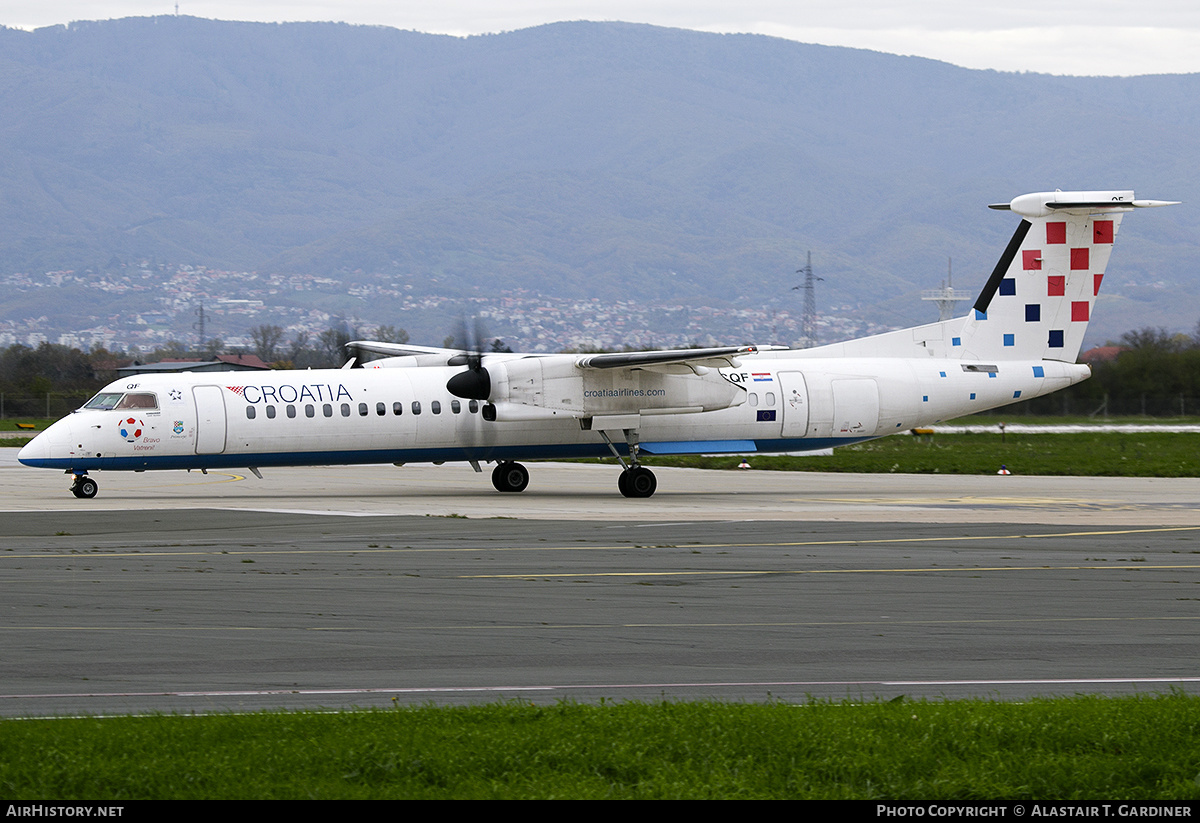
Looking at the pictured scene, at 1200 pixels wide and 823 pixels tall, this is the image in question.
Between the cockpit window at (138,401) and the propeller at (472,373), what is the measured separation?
227 inches

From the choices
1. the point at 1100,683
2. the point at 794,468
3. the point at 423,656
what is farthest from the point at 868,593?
the point at 794,468

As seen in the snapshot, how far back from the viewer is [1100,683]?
928 cm

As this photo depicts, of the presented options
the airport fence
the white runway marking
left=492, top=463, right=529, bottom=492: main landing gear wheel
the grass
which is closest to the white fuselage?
left=492, top=463, right=529, bottom=492: main landing gear wheel

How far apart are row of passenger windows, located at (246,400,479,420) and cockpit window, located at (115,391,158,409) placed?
1.82 meters

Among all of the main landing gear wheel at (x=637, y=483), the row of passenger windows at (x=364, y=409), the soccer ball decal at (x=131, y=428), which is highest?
the row of passenger windows at (x=364, y=409)

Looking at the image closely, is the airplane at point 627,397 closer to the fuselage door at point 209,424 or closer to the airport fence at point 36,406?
the fuselage door at point 209,424

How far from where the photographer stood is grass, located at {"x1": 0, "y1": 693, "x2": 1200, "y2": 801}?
21.3 ft

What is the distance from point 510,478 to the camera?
28234 millimetres

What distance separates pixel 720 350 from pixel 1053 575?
37.8 feet

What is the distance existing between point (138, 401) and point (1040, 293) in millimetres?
19715

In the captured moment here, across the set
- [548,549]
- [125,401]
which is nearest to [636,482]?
[548,549]

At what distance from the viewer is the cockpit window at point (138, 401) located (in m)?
25.2

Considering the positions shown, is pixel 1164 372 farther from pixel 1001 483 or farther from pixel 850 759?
pixel 850 759

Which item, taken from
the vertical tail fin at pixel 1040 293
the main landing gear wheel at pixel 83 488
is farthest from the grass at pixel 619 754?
the vertical tail fin at pixel 1040 293
